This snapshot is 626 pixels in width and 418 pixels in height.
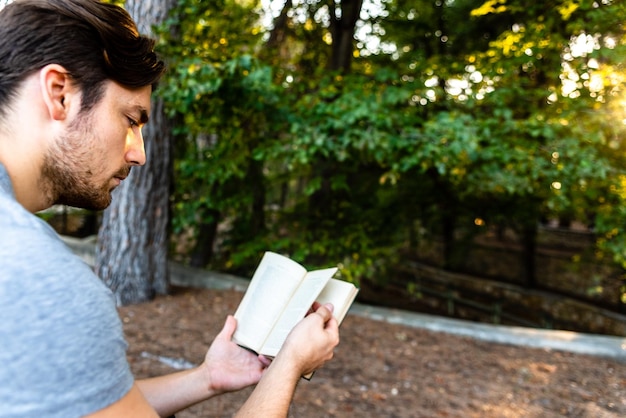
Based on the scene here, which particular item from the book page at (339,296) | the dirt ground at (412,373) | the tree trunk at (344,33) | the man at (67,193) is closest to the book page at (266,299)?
the book page at (339,296)

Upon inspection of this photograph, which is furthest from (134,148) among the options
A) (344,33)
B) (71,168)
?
(344,33)

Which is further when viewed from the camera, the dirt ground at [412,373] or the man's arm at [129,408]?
the dirt ground at [412,373]

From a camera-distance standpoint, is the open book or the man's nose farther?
the open book

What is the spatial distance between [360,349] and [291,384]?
3563 millimetres

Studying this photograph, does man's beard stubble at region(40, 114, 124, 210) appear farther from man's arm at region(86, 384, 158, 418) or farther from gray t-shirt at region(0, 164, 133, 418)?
man's arm at region(86, 384, 158, 418)

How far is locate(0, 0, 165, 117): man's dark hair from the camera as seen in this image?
39.6 inches

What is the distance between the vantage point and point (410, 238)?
Result: 877cm

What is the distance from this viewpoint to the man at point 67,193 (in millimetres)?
792

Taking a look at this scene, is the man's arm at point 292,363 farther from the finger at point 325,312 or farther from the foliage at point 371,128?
the foliage at point 371,128

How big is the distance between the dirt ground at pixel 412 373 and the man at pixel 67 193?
7.83 feet

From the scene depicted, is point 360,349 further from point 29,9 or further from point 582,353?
point 29,9

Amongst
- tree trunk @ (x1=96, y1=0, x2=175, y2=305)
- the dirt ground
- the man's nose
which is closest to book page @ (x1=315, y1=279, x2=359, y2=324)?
the man's nose

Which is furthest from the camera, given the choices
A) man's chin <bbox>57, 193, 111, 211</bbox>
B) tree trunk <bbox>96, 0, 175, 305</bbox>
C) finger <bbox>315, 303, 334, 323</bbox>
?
tree trunk <bbox>96, 0, 175, 305</bbox>

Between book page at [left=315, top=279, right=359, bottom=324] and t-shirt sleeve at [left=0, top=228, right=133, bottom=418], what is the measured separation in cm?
95
